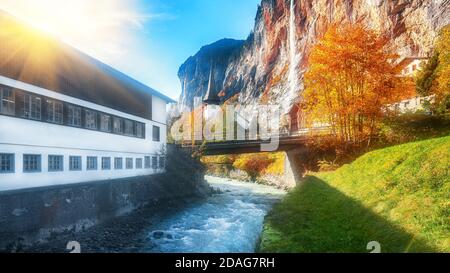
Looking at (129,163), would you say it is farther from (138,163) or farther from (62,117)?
(62,117)

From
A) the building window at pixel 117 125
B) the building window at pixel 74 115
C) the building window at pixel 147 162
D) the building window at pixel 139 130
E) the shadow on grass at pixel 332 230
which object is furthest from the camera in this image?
the building window at pixel 147 162

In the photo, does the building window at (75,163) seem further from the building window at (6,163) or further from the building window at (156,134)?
the building window at (156,134)

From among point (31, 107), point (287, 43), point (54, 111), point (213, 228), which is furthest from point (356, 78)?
point (287, 43)

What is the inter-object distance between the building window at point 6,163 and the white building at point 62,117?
42 millimetres

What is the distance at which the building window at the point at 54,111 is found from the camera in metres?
17.5

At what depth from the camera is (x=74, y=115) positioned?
64.2 feet

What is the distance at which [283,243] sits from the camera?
9.84m

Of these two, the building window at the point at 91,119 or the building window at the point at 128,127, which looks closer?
the building window at the point at 91,119

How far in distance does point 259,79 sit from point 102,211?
277ft

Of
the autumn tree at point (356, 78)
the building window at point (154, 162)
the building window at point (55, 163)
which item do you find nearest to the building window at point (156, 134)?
the building window at point (154, 162)

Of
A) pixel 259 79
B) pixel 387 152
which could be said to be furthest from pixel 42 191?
pixel 259 79

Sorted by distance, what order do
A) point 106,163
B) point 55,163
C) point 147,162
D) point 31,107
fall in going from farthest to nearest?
point 147,162 < point 106,163 < point 55,163 < point 31,107

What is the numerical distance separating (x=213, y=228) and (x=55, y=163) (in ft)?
37.1
